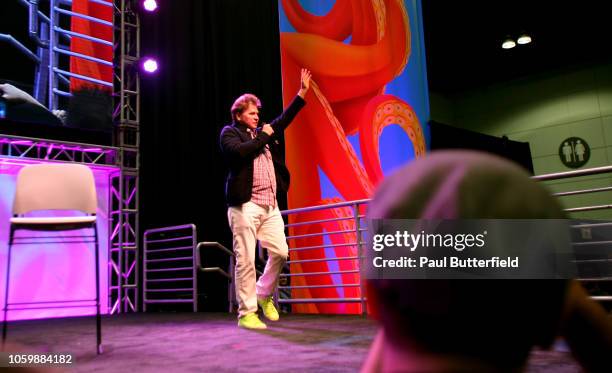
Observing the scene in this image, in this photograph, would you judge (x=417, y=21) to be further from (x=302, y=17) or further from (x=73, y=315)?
(x=73, y=315)

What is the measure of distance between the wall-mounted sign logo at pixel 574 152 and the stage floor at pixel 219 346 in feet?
28.7

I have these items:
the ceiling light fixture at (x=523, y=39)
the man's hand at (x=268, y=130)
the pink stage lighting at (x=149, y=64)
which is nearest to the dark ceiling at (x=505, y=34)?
the ceiling light fixture at (x=523, y=39)

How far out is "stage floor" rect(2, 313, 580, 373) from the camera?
1.92 meters

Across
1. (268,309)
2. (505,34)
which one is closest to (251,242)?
(268,309)

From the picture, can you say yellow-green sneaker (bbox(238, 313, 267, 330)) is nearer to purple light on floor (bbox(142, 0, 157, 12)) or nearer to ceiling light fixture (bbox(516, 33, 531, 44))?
purple light on floor (bbox(142, 0, 157, 12))

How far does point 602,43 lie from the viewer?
32.9 feet

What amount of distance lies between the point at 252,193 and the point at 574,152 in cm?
960

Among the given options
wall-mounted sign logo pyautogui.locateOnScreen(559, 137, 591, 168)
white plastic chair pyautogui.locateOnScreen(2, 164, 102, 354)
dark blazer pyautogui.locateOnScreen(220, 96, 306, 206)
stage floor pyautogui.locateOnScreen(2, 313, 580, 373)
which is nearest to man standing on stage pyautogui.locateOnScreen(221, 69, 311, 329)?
dark blazer pyautogui.locateOnScreen(220, 96, 306, 206)

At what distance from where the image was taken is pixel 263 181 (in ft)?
10.9

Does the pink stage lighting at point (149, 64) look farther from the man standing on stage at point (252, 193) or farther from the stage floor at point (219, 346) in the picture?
the stage floor at point (219, 346)

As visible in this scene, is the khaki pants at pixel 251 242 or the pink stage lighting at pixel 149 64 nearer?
the khaki pants at pixel 251 242

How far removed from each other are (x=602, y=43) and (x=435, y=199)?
1150 centimetres

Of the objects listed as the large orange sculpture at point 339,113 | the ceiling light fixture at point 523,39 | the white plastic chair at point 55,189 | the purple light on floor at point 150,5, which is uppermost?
the ceiling light fixture at point 523,39

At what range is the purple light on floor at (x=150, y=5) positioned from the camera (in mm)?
5520
